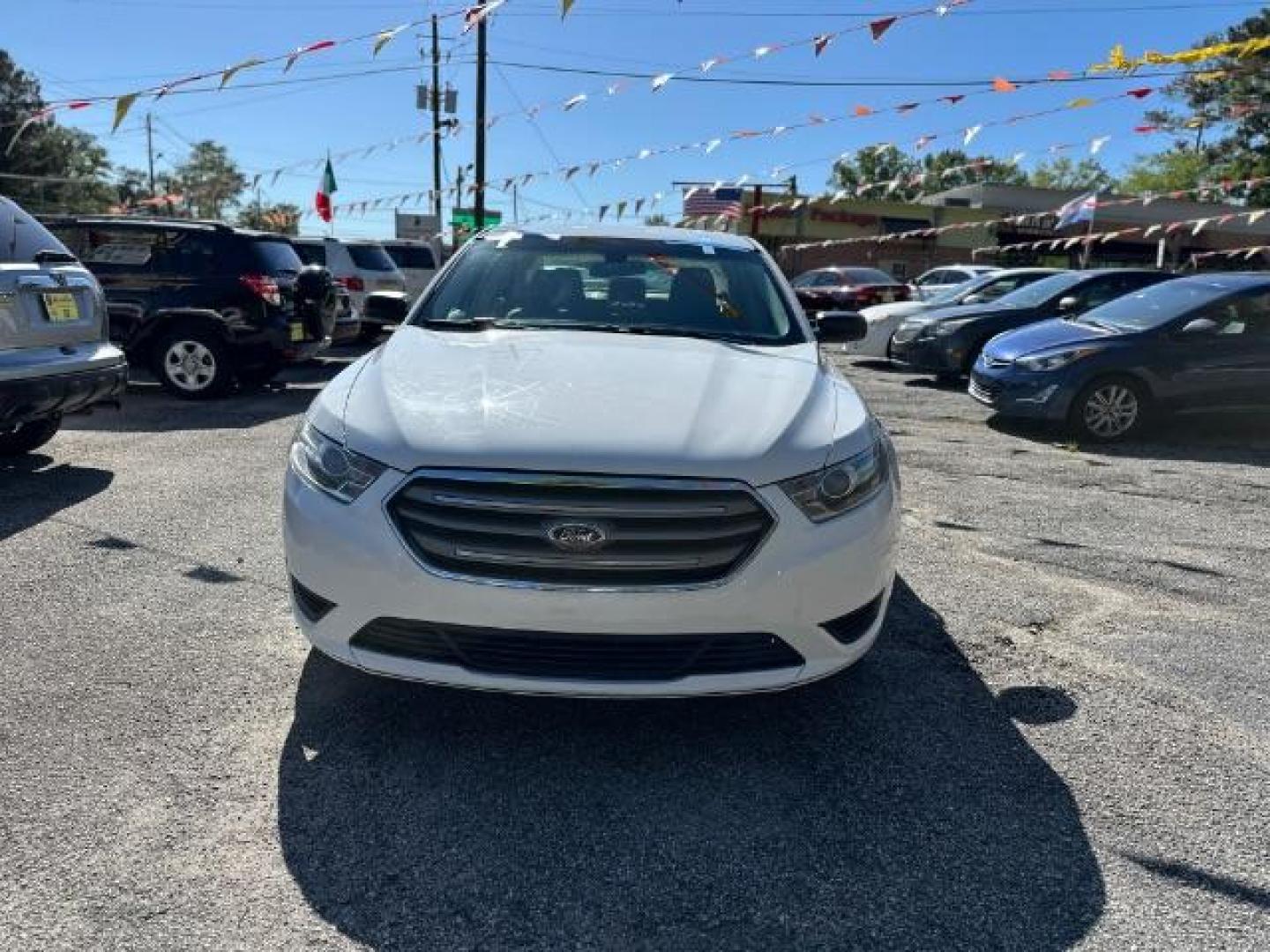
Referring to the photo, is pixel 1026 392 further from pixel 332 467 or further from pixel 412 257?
pixel 412 257

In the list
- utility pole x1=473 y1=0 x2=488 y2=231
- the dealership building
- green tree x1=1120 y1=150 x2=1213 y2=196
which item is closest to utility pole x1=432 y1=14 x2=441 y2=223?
utility pole x1=473 y1=0 x2=488 y2=231

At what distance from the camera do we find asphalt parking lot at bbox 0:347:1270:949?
81.7 inches

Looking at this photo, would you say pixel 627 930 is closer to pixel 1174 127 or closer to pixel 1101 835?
pixel 1101 835

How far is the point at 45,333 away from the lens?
17.2 ft

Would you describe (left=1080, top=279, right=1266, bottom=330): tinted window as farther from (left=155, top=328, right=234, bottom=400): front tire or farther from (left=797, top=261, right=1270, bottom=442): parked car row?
(left=155, top=328, right=234, bottom=400): front tire

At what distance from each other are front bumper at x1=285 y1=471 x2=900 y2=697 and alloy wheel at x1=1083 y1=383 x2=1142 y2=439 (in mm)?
6063

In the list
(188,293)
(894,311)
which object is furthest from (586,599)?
(894,311)

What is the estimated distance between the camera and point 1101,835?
2420 mm

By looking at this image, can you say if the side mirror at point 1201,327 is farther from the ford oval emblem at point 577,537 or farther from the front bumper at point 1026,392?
the ford oval emblem at point 577,537

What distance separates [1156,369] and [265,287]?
783 cm

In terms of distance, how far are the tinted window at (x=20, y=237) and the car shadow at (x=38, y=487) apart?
128 cm

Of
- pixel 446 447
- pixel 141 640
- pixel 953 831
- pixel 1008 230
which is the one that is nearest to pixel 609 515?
pixel 446 447

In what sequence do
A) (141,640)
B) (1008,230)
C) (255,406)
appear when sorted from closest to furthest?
(141,640), (255,406), (1008,230)

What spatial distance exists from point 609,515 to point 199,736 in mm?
1426
